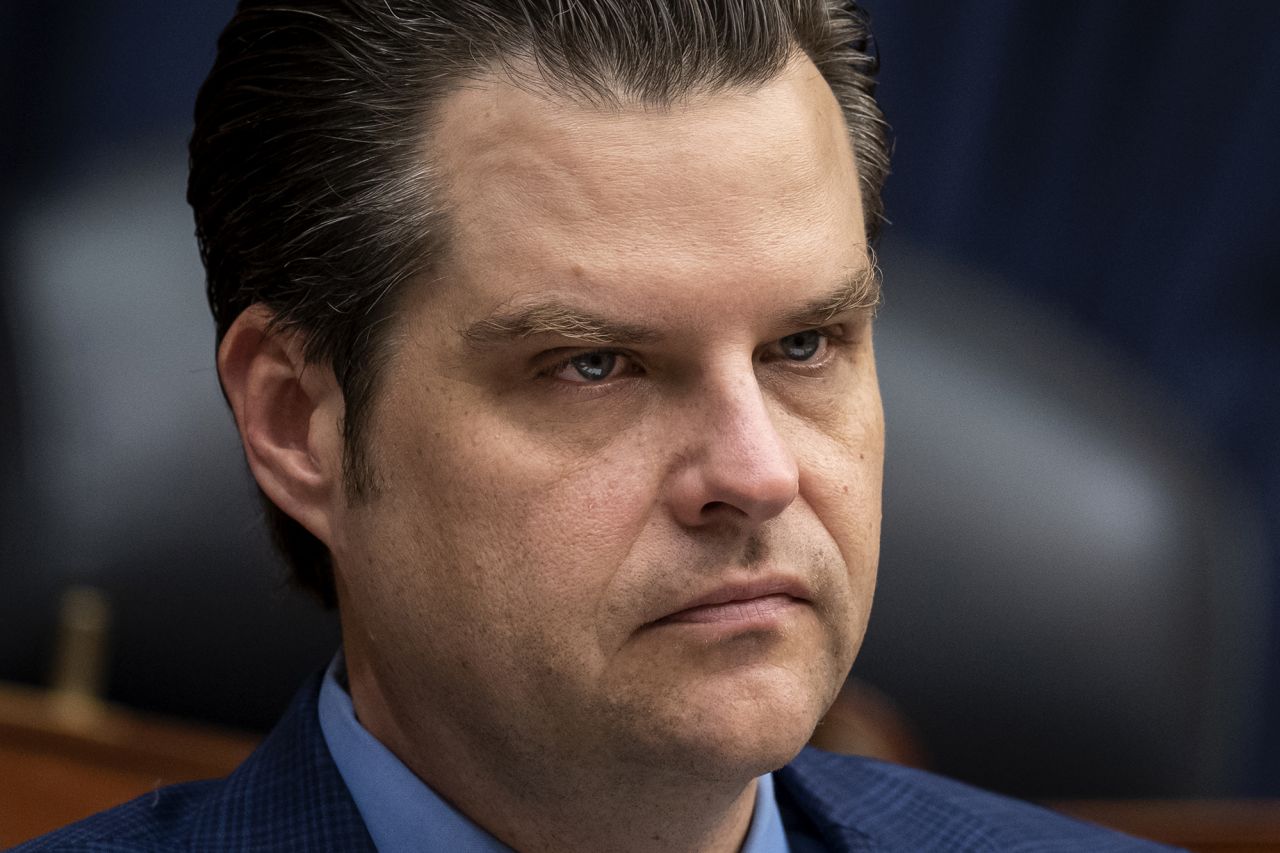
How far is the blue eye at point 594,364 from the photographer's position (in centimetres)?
130

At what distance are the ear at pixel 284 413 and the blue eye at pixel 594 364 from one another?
23 centimetres

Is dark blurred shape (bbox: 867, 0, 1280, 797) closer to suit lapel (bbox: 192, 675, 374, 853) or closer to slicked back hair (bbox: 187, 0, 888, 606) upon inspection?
slicked back hair (bbox: 187, 0, 888, 606)

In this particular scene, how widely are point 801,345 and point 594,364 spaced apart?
0.58 ft

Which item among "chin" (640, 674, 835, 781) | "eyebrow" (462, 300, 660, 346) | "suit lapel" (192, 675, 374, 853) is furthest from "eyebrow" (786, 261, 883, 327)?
"suit lapel" (192, 675, 374, 853)

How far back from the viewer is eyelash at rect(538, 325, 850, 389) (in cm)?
130

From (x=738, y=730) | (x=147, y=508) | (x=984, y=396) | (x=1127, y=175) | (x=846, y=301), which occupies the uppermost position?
(x=846, y=301)

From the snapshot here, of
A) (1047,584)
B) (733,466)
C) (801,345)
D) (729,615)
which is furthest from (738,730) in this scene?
(1047,584)

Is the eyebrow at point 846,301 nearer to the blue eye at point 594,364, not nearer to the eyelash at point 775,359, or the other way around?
the eyelash at point 775,359

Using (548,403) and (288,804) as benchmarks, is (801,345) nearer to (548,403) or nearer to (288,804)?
(548,403)

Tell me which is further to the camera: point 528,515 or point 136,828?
point 136,828

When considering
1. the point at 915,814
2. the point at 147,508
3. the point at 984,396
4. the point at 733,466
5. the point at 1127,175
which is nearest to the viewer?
the point at 733,466

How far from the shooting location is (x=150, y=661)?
249 centimetres

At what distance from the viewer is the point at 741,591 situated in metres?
1.27

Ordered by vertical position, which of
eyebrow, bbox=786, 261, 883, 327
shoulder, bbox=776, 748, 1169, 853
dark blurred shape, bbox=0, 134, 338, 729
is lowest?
dark blurred shape, bbox=0, 134, 338, 729
